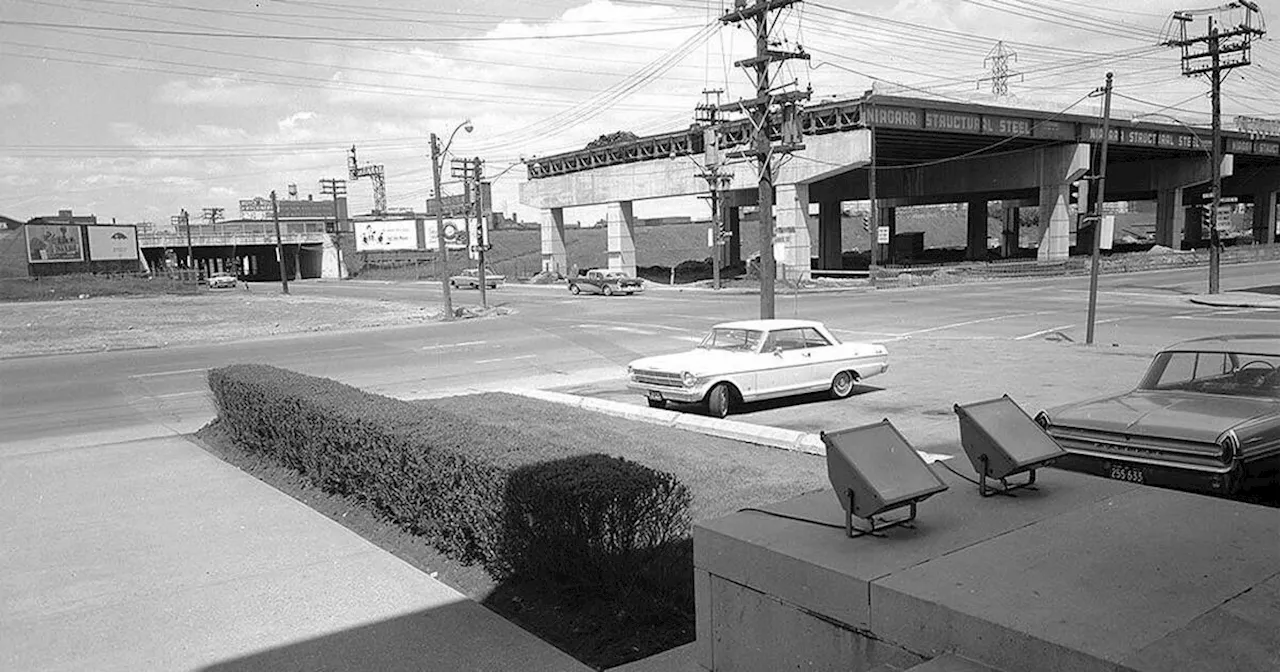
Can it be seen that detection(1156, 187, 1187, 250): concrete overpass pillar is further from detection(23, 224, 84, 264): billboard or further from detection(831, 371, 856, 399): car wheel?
detection(23, 224, 84, 264): billboard

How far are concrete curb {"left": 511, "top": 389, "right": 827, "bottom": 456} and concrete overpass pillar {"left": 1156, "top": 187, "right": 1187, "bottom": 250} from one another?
2681 inches

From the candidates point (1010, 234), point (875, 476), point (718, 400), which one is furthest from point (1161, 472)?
point (1010, 234)

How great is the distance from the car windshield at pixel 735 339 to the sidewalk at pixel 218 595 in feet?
23.2

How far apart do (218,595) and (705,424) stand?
651 cm

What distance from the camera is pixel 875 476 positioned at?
12.5 ft

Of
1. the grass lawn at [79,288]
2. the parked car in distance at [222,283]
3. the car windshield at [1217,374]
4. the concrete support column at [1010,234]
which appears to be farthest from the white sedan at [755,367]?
the concrete support column at [1010,234]

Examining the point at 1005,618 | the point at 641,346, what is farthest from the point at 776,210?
the point at 1005,618

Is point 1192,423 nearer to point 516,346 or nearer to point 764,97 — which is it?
point 764,97

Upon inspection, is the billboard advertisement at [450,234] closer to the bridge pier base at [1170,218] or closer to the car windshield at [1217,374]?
the bridge pier base at [1170,218]

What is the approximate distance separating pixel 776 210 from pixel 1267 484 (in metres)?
47.0

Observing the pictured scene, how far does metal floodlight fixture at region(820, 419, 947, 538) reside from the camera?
12.3 ft

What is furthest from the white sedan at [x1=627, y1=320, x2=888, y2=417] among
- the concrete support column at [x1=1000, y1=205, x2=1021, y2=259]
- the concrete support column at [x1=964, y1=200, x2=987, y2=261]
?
the concrete support column at [x1=1000, y1=205, x2=1021, y2=259]

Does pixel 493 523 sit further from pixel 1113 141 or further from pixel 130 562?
→ pixel 1113 141

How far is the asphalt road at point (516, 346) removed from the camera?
16250 millimetres
